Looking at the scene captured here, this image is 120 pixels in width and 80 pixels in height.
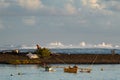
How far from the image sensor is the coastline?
142m

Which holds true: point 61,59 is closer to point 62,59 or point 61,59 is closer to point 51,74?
point 62,59

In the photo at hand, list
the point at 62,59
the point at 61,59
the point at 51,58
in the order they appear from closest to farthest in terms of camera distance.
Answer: the point at 61,59 → the point at 62,59 → the point at 51,58

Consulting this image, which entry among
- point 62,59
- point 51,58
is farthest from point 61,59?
point 51,58

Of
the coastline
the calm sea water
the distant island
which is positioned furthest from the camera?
the distant island

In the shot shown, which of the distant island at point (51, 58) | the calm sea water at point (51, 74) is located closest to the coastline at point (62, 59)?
the distant island at point (51, 58)

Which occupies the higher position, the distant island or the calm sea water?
the distant island

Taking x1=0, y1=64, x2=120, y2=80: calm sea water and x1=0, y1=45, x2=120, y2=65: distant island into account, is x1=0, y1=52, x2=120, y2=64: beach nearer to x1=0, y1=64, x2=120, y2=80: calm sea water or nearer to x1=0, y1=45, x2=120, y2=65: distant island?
x1=0, y1=45, x2=120, y2=65: distant island

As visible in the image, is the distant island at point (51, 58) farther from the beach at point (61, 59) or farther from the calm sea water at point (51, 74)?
the calm sea water at point (51, 74)

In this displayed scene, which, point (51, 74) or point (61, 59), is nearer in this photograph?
point (51, 74)

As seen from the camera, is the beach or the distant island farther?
the distant island

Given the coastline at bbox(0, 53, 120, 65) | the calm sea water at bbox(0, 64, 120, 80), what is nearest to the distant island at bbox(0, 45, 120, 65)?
the coastline at bbox(0, 53, 120, 65)

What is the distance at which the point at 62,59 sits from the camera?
146125mm

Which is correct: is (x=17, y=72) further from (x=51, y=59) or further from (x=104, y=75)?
(x=51, y=59)

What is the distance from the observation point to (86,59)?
146000mm
